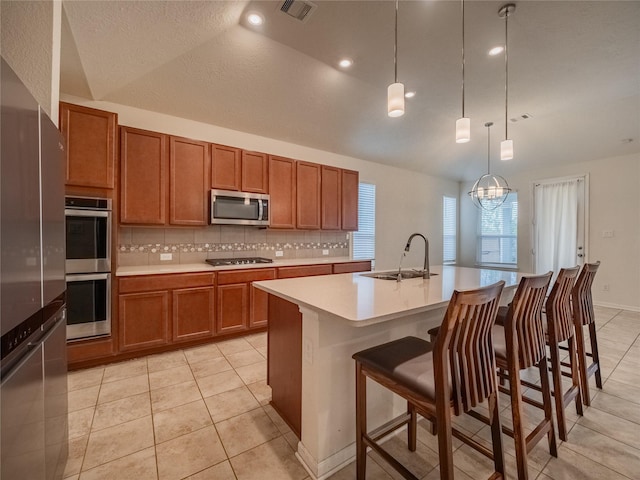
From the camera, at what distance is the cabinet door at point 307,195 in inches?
164

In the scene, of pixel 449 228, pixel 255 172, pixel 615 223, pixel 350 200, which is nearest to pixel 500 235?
pixel 449 228

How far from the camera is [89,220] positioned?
98.3 inches

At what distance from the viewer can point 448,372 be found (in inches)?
43.5

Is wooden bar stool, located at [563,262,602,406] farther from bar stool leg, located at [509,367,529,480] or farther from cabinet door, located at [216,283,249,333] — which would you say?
cabinet door, located at [216,283,249,333]

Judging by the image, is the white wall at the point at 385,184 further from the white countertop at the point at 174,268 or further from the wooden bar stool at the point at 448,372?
the wooden bar stool at the point at 448,372

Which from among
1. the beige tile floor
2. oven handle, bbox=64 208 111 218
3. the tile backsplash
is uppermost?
oven handle, bbox=64 208 111 218

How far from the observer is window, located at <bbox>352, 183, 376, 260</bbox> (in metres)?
5.30

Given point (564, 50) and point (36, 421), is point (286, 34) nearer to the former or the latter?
point (564, 50)

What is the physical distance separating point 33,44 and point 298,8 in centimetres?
177

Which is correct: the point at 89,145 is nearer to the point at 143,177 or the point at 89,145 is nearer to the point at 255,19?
the point at 143,177

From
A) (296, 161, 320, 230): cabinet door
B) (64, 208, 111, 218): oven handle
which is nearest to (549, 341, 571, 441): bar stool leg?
(296, 161, 320, 230): cabinet door

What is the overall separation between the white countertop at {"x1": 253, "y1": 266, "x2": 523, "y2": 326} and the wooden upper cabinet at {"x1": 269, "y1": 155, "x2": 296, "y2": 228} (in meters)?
1.89

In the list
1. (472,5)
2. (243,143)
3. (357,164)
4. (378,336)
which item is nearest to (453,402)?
(378,336)

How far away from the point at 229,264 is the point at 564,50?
13.6 feet
